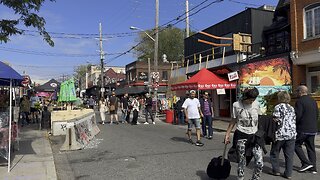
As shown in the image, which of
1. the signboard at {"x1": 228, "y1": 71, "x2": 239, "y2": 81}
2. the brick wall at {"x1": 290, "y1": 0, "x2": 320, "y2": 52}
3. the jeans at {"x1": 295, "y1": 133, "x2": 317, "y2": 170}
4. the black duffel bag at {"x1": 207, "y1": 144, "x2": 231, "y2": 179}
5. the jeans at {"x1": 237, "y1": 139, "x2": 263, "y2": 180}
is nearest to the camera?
the jeans at {"x1": 237, "y1": 139, "x2": 263, "y2": 180}

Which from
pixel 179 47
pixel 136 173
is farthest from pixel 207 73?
pixel 179 47

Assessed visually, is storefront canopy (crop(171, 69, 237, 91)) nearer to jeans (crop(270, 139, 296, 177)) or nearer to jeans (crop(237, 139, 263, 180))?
jeans (crop(270, 139, 296, 177))

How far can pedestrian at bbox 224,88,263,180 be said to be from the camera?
6086mm

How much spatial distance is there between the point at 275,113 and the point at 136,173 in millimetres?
3093

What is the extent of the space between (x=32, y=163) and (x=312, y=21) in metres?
14.3

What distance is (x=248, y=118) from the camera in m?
6.16

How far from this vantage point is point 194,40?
3144 centimetres

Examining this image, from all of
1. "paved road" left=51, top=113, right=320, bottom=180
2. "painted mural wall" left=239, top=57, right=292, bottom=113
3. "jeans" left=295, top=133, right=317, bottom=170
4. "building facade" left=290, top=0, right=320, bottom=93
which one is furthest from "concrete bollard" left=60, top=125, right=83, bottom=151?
"building facade" left=290, top=0, right=320, bottom=93

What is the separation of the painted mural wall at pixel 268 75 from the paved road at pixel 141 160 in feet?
22.8

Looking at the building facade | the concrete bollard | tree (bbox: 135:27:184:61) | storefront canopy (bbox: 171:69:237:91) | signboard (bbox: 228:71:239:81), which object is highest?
tree (bbox: 135:27:184:61)

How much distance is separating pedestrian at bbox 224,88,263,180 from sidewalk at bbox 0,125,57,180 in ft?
12.2

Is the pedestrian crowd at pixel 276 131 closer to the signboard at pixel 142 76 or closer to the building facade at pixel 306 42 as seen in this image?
the building facade at pixel 306 42

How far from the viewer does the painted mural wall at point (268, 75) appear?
61.4 feet

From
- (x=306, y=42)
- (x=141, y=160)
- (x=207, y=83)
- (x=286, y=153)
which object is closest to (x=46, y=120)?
(x=207, y=83)
